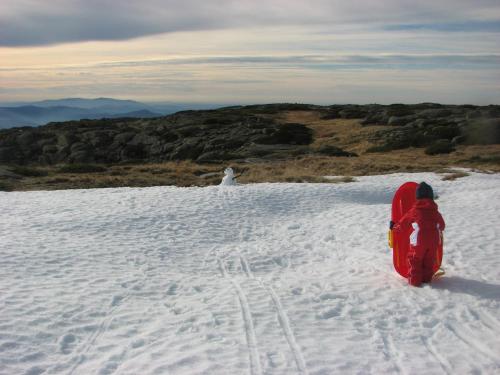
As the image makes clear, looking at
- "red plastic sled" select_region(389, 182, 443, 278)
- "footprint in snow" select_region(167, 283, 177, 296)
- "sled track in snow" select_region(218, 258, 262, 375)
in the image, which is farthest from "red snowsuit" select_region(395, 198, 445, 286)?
"footprint in snow" select_region(167, 283, 177, 296)

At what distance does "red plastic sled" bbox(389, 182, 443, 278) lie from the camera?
9.57m

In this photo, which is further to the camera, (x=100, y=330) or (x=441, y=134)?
(x=441, y=134)

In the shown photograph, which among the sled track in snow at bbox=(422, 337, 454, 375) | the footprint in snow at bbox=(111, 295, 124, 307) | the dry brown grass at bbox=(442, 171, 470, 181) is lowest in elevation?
the footprint in snow at bbox=(111, 295, 124, 307)

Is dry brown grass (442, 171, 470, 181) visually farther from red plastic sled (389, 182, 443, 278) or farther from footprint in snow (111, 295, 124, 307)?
footprint in snow (111, 295, 124, 307)

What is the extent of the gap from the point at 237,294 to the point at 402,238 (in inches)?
139

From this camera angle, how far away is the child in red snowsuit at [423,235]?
8891 mm

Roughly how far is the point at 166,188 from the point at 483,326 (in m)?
16.1

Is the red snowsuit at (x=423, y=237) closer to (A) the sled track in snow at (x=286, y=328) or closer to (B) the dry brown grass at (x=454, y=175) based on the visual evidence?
(A) the sled track in snow at (x=286, y=328)

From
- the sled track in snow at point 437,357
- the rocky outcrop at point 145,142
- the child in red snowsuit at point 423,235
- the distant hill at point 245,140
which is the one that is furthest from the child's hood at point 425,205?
the rocky outcrop at point 145,142

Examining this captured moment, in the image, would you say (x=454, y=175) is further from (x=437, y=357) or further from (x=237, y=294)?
(x=437, y=357)

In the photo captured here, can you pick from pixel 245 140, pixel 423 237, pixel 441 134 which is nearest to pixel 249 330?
pixel 423 237

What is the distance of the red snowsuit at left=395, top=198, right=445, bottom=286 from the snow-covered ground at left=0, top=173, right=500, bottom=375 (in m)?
0.38

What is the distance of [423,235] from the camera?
8875mm

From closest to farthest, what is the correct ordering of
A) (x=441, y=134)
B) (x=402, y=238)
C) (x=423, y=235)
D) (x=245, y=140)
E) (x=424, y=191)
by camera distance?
(x=423, y=235), (x=424, y=191), (x=402, y=238), (x=441, y=134), (x=245, y=140)
